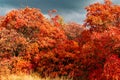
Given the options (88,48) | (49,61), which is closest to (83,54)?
(88,48)

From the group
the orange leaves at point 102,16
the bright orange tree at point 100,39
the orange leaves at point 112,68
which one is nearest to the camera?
the orange leaves at point 112,68

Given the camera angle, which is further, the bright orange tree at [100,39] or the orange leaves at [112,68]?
the bright orange tree at [100,39]

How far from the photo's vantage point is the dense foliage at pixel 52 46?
3133 centimetres

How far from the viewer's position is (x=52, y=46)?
37031mm

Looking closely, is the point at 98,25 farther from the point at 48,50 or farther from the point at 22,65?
the point at 22,65

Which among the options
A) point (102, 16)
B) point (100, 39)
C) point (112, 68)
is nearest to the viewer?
point (112, 68)

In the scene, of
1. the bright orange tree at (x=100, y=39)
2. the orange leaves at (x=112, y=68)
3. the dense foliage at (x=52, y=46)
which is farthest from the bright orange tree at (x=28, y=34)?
the orange leaves at (x=112, y=68)

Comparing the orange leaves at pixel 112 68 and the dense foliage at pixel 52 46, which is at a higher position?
the dense foliage at pixel 52 46

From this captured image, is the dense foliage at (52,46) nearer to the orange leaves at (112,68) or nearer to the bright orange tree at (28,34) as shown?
the bright orange tree at (28,34)

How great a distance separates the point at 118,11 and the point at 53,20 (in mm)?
14915

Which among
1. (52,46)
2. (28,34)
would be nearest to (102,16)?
(52,46)

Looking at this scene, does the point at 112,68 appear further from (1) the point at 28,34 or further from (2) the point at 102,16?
(1) the point at 28,34

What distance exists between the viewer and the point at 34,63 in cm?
3588

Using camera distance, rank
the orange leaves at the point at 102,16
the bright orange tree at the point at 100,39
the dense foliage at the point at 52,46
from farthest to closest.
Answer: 1. the orange leaves at the point at 102,16
2. the dense foliage at the point at 52,46
3. the bright orange tree at the point at 100,39
